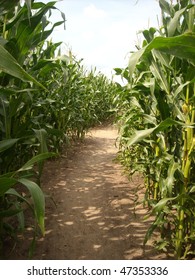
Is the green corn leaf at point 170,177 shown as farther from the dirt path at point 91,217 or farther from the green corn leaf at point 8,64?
the green corn leaf at point 8,64

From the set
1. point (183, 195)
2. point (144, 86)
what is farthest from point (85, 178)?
point (183, 195)

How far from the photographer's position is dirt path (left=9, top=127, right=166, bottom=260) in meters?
1.58

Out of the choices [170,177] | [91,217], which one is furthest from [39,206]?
[91,217]

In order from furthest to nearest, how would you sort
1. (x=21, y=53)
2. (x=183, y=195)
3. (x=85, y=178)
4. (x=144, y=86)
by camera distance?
(x=85, y=178) → (x=144, y=86) → (x=21, y=53) → (x=183, y=195)

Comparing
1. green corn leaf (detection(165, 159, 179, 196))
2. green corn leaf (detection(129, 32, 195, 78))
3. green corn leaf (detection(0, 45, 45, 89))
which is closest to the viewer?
green corn leaf (detection(0, 45, 45, 89))

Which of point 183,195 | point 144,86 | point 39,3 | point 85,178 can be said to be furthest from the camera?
point 85,178

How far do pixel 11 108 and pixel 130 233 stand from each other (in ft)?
3.74

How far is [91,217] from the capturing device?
6.57 ft

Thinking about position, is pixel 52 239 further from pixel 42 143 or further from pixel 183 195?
pixel 183 195

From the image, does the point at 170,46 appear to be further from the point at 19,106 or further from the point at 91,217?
the point at 91,217

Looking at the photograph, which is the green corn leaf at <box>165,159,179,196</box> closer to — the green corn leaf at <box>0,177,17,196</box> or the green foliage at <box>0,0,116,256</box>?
the green foliage at <box>0,0,116,256</box>

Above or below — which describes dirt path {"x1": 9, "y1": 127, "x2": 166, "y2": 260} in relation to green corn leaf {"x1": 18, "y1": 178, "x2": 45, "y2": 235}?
below

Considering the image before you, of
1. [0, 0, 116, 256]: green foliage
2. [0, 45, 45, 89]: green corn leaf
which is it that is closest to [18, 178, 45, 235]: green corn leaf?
[0, 0, 116, 256]: green foliage

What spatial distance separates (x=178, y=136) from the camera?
148cm
